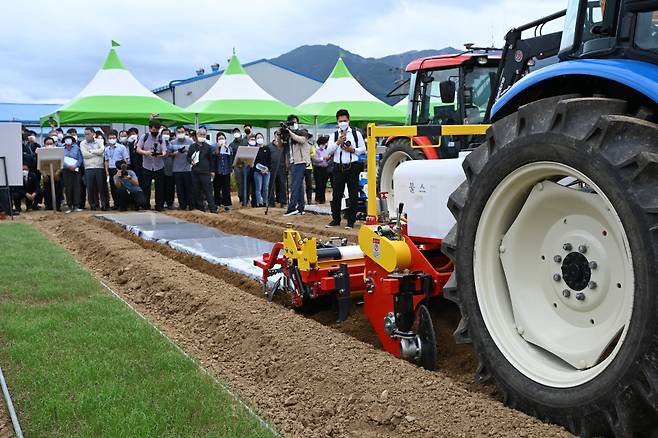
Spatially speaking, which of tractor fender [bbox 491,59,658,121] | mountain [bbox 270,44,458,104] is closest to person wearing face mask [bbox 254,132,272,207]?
tractor fender [bbox 491,59,658,121]

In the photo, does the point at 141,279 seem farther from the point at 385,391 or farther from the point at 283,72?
the point at 283,72

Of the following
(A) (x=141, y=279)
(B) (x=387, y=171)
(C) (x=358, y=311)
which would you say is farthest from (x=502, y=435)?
(B) (x=387, y=171)

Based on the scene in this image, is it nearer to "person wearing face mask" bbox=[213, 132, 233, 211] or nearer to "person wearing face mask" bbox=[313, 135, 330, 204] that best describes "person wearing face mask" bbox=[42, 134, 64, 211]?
"person wearing face mask" bbox=[213, 132, 233, 211]

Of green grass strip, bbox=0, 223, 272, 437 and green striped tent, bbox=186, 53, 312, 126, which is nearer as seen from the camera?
green grass strip, bbox=0, 223, 272, 437

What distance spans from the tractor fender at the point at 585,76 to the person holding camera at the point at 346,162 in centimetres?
747

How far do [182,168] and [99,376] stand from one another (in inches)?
468

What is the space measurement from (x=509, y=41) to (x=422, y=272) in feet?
14.7

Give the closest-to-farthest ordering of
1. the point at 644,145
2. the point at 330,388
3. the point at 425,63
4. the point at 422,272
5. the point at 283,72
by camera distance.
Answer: the point at 644,145
the point at 330,388
the point at 422,272
the point at 425,63
the point at 283,72

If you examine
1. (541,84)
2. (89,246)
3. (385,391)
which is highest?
(541,84)

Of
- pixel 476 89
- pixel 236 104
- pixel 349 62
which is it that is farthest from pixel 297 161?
pixel 349 62

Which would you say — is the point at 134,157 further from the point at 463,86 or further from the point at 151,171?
the point at 463,86

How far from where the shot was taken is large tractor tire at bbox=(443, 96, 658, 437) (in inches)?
94.9

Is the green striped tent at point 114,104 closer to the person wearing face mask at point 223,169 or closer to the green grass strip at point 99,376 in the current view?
the person wearing face mask at point 223,169

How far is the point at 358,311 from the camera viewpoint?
5.45 m
